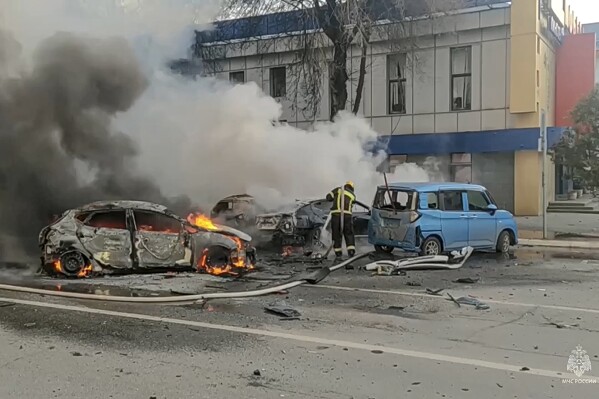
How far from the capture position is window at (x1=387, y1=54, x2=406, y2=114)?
79.6 ft

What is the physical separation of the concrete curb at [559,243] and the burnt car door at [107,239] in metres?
10.5

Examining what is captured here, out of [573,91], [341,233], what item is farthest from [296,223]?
[573,91]

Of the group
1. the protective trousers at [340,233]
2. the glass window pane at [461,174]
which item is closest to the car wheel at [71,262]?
the protective trousers at [340,233]

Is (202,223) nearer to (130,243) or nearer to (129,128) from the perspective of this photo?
(130,243)

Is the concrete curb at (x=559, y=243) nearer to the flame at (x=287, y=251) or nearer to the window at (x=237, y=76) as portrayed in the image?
the flame at (x=287, y=251)

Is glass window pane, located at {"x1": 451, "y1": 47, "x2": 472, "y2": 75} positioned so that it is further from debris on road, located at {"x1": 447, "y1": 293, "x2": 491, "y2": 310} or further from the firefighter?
debris on road, located at {"x1": 447, "y1": 293, "x2": 491, "y2": 310}

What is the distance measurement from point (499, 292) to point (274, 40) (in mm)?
15153

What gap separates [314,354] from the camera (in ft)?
19.0

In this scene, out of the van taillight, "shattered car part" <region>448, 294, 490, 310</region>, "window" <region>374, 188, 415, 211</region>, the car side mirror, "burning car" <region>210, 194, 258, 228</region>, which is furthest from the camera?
"burning car" <region>210, 194, 258, 228</region>

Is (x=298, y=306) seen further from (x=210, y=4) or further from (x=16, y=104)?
(x=210, y=4)

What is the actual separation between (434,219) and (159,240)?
18.3 ft

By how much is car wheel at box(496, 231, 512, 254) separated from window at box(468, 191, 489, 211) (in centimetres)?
85

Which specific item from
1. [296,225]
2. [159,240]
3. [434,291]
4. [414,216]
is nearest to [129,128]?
[296,225]

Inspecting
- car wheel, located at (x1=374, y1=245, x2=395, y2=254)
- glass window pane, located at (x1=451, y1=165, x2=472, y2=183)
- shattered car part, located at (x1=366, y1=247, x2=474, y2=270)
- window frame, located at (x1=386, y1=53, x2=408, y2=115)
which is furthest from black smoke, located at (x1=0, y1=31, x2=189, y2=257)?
glass window pane, located at (x1=451, y1=165, x2=472, y2=183)
